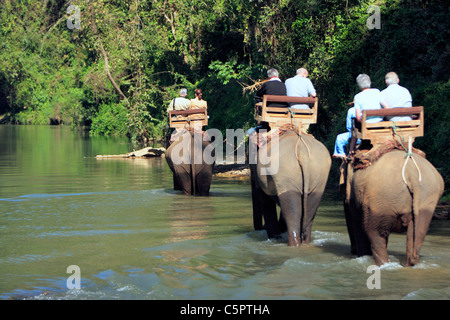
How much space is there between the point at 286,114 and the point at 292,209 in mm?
1543

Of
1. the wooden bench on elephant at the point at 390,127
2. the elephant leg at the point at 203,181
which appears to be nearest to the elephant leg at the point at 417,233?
the wooden bench on elephant at the point at 390,127

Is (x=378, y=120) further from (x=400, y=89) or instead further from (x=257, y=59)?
(x=257, y=59)

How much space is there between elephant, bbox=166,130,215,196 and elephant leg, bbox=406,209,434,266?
333 inches

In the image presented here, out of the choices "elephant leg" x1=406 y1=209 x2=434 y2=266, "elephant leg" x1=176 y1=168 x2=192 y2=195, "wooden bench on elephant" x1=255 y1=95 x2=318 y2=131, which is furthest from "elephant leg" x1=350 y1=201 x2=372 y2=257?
"elephant leg" x1=176 y1=168 x2=192 y2=195

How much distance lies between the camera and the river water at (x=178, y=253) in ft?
27.0

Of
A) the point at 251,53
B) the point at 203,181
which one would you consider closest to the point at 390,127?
the point at 203,181

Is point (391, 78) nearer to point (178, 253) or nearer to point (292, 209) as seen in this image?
point (292, 209)

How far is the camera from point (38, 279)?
8891 millimetres

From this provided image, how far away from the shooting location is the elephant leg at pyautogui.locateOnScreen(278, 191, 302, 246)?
402 inches

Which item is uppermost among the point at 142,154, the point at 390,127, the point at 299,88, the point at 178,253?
the point at 299,88

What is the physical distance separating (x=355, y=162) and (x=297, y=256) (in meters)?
1.64

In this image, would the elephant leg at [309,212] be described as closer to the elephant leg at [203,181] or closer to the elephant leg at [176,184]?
the elephant leg at [203,181]

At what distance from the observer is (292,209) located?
10.2 meters
